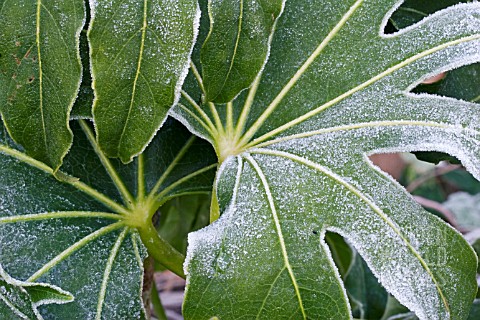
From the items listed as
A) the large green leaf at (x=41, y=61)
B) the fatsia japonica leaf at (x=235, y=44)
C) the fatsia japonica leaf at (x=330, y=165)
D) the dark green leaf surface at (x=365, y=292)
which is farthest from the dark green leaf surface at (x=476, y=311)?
the large green leaf at (x=41, y=61)

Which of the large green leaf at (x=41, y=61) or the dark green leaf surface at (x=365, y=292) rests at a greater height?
the dark green leaf surface at (x=365, y=292)

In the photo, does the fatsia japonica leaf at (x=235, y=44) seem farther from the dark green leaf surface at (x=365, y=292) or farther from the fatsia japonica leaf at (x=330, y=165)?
the dark green leaf surface at (x=365, y=292)

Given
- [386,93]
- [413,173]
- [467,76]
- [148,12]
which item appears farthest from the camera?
[413,173]

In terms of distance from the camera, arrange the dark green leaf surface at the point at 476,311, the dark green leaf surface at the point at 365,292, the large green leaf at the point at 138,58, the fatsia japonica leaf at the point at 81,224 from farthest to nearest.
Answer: the dark green leaf surface at the point at 365,292
the dark green leaf surface at the point at 476,311
the fatsia japonica leaf at the point at 81,224
the large green leaf at the point at 138,58

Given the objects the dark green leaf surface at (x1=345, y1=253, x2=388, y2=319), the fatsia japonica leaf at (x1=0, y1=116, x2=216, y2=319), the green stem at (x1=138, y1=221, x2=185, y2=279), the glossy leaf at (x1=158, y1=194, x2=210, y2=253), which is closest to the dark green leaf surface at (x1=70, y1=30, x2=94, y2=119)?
the fatsia japonica leaf at (x1=0, y1=116, x2=216, y2=319)

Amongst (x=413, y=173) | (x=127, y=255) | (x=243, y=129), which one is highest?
(x=413, y=173)

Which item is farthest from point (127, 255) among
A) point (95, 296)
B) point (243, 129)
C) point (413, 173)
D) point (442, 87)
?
point (413, 173)

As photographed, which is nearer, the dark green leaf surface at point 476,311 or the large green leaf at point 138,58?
the large green leaf at point 138,58

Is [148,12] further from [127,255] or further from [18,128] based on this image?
[127,255]
